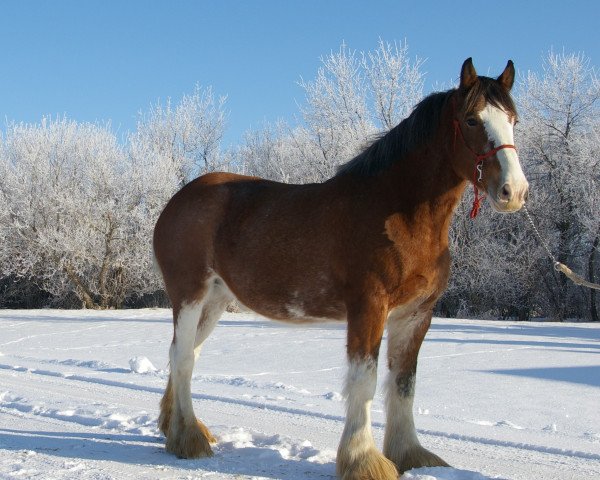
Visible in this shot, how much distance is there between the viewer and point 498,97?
346 centimetres

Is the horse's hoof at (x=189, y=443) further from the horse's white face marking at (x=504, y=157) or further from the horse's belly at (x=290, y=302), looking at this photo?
the horse's white face marking at (x=504, y=157)

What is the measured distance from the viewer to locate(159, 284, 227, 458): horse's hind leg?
165 inches

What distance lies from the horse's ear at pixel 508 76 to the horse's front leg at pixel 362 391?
141 cm

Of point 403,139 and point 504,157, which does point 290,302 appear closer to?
point 403,139

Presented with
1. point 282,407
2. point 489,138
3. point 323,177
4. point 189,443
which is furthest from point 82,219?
point 489,138

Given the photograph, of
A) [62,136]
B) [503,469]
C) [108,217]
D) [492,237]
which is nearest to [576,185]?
[492,237]

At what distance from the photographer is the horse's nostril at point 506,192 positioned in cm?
316

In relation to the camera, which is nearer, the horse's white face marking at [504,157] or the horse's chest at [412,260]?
the horse's white face marking at [504,157]

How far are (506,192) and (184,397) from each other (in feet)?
8.31

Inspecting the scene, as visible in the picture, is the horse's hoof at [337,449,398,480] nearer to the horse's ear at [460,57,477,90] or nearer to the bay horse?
the bay horse

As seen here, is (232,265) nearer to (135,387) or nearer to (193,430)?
(193,430)

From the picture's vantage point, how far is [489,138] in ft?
11.1

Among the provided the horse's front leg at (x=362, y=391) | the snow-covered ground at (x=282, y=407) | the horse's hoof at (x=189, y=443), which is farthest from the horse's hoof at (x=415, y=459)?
the horse's hoof at (x=189, y=443)

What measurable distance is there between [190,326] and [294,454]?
1091 mm
